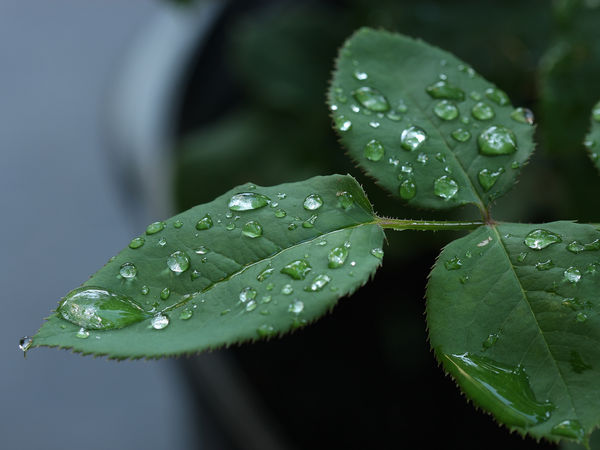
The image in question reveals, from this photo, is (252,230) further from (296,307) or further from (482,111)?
(482,111)

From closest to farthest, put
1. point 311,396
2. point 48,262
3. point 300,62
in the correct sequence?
point 311,396 < point 300,62 < point 48,262

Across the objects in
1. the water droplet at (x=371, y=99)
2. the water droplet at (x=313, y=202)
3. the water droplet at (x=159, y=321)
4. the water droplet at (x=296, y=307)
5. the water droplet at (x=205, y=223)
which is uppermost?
the water droplet at (x=371, y=99)

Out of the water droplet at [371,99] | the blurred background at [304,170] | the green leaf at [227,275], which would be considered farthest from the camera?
the blurred background at [304,170]

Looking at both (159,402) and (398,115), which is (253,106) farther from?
(159,402)

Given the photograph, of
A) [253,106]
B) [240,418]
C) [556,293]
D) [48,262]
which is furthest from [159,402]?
[556,293]

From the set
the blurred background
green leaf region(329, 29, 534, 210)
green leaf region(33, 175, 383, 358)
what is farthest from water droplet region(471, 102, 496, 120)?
the blurred background

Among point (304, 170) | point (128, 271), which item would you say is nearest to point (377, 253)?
point (128, 271)

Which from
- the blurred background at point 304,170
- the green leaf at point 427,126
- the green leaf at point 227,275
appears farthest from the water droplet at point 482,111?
the blurred background at point 304,170

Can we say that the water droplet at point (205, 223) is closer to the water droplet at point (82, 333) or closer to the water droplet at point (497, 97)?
the water droplet at point (82, 333)
